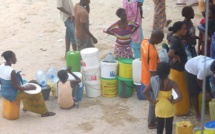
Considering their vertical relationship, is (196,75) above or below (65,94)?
above

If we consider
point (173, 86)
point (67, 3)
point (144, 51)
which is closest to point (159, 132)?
point (173, 86)

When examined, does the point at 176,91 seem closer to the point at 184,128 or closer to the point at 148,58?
the point at 184,128

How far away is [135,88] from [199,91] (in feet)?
4.79

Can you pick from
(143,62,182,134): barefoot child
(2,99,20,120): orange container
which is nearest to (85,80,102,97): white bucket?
(2,99,20,120): orange container

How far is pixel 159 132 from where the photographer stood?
649cm

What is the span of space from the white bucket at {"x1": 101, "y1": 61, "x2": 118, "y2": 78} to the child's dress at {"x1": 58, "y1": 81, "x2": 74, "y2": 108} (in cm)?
73

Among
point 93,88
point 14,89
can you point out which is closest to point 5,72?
point 14,89

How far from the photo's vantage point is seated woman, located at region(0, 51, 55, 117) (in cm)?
740

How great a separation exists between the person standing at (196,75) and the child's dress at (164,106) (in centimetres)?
60

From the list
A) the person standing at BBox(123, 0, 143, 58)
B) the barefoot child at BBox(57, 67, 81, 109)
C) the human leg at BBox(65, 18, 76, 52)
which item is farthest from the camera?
the human leg at BBox(65, 18, 76, 52)

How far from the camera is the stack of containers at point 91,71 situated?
27.1 feet

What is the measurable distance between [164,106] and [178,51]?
1.09 metres

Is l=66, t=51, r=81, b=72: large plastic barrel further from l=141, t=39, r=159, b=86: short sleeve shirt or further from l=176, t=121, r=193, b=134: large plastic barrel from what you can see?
l=176, t=121, r=193, b=134: large plastic barrel

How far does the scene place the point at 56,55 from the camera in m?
10.8
